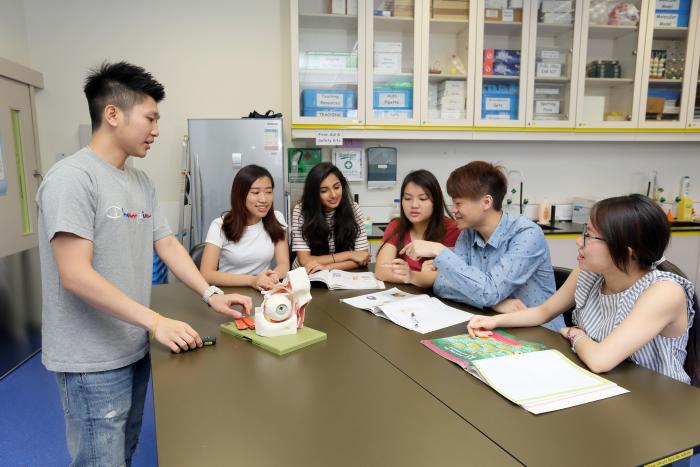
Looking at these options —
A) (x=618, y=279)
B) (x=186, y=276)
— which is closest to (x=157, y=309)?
(x=186, y=276)

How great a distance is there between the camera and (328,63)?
344 cm

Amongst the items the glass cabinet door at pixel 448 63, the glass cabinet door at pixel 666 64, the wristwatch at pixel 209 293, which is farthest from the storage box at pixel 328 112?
the glass cabinet door at pixel 666 64

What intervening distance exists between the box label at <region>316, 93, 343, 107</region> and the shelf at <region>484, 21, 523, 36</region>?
1242 millimetres

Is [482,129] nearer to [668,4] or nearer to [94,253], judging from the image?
[668,4]

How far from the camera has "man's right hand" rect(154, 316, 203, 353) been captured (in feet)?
3.89

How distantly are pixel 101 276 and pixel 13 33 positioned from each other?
3029mm

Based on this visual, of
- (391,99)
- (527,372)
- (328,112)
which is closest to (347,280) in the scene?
(527,372)

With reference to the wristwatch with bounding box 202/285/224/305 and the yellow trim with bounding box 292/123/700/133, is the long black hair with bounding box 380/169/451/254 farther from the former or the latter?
the yellow trim with bounding box 292/123/700/133

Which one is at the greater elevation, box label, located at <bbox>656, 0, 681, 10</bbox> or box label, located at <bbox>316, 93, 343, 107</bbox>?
box label, located at <bbox>656, 0, 681, 10</bbox>

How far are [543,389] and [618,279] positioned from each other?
18.5 inches

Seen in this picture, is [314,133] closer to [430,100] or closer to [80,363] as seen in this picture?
[430,100]

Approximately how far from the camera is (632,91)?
3619 millimetres

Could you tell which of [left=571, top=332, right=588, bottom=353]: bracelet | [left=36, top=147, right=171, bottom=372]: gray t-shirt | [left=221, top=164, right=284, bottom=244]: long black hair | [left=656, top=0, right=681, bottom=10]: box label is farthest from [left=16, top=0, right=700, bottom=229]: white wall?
[left=571, top=332, right=588, bottom=353]: bracelet

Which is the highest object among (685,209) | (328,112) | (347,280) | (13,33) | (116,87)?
(13,33)
